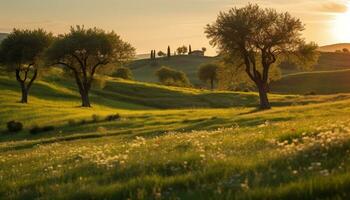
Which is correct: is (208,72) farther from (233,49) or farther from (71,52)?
(233,49)

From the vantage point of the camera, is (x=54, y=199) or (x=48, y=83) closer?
(x=54, y=199)

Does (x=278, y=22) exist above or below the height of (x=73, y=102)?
above

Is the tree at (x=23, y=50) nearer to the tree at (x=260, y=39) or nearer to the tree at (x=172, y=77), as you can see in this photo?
the tree at (x=260, y=39)

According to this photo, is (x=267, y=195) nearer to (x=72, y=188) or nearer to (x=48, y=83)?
(x=72, y=188)

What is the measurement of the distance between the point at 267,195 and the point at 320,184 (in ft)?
2.51

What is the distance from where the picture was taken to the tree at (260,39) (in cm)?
7506

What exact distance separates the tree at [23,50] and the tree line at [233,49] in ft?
0.58

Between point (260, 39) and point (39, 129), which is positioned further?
point (260, 39)

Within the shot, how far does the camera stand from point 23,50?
102m

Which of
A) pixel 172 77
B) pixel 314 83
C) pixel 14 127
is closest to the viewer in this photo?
pixel 14 127

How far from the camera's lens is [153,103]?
4537 inches

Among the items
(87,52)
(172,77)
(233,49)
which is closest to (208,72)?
(172,77)

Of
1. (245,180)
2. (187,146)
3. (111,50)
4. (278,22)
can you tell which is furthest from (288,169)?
(111,50)

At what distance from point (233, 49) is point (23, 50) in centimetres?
4359
